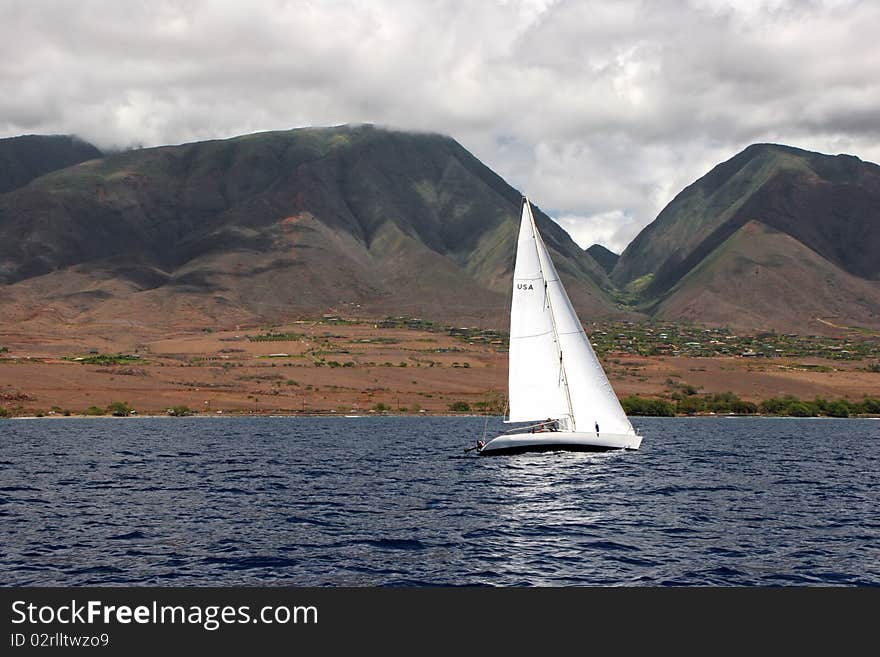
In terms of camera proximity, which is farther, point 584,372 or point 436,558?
point 584,372

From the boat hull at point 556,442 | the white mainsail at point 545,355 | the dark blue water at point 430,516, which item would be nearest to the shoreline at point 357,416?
the dark blue water at point 430,516

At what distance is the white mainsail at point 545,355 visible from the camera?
71375mm

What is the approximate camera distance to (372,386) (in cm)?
18762

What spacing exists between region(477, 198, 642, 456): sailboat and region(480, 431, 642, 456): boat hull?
75mm

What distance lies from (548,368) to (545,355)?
39.7 inches

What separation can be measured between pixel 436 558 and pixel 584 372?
38529 mm

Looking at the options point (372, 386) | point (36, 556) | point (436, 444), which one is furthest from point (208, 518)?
point (372, 386)

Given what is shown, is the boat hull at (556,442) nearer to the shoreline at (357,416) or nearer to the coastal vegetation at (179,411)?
the shoreline at (357,416)

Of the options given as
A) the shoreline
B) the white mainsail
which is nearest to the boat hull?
the white mainsail

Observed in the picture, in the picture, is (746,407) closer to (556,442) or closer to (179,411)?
(179,411)

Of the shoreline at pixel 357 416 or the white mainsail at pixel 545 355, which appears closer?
the white mainsail at pixel 545 355

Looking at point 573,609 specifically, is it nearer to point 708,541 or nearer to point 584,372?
point 708,541

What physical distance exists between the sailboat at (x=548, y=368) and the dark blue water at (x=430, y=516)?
82.9 inches

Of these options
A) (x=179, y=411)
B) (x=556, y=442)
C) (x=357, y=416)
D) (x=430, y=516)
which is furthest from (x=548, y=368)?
(x=179, y=411)
